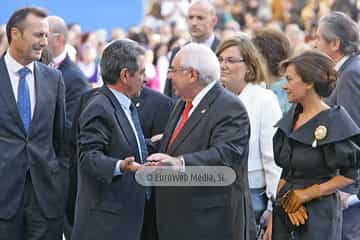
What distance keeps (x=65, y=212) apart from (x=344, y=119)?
241cm

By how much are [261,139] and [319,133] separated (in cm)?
92

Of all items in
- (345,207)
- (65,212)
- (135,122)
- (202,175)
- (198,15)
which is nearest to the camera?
(202,175)

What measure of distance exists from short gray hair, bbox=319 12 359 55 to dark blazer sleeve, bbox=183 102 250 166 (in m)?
1.80

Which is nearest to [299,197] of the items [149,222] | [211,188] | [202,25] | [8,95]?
[211,188]

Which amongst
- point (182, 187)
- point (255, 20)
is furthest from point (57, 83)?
point (255, 20)

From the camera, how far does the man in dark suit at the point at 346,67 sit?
7168mm

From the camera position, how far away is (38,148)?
6750 mm

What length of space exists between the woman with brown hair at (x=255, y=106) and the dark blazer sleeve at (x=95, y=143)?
1409mm

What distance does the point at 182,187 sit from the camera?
236 inches

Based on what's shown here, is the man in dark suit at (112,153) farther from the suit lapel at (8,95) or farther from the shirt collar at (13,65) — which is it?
the shirt collar at (13,65)

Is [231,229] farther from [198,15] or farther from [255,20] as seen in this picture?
[255,20]

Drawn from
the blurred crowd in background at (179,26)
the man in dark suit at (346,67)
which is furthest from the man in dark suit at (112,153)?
the blurred crowd in background at (179,26)

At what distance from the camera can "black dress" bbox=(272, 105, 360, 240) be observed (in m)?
6.15

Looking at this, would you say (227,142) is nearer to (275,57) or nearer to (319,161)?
(319,161)
